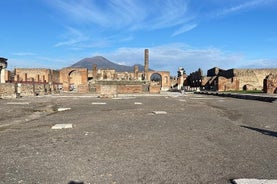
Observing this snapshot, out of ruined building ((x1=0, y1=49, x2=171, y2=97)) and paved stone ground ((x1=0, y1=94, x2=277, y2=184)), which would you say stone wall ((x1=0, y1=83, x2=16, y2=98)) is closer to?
ruined building ((x1=0, y1=49, x2=171, y2=97))

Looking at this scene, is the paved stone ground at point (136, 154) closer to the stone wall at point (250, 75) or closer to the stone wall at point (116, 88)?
the stone wall at point (116, 88)

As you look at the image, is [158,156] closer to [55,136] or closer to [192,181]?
[192,181]

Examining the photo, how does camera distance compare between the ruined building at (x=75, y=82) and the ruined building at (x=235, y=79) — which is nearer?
the ruined building at (x=75, y=82)

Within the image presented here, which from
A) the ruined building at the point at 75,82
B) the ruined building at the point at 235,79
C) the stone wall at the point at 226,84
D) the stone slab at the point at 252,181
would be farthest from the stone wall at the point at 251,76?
the stone slab at the point at 252,181

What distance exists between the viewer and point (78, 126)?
7887 mm

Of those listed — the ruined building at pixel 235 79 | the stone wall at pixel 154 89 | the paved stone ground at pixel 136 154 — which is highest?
the ruined building at pixel 235 79

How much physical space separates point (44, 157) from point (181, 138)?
285 cm

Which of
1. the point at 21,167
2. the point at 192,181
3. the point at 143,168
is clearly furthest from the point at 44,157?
the point at 192,181

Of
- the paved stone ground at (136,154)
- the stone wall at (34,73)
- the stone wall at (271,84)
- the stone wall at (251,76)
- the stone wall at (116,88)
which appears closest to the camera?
the paved stone ground at (136,154)

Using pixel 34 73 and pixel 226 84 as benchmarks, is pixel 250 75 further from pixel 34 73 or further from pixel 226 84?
pixel 34 73

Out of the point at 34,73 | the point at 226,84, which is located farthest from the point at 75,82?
the point at 226,84

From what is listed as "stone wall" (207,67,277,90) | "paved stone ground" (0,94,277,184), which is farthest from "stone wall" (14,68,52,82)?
"paved stone ground" (0,94,277,184)

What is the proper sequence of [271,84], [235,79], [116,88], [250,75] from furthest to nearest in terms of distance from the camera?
[250,75]
[235,79]
[271,84]
[116,88]

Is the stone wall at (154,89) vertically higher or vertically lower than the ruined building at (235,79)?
lower
